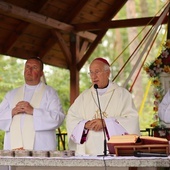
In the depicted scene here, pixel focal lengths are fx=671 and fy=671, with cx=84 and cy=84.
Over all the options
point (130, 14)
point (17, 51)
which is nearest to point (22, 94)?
point (17, 51)

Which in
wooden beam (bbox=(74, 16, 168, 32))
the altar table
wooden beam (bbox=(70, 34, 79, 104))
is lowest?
the altar table

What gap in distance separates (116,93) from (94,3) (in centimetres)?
626

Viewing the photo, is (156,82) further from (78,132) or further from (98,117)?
(78,132)

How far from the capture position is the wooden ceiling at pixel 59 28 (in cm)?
1205

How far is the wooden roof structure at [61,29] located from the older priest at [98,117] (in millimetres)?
4507

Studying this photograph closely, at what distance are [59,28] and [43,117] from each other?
18.1 ft

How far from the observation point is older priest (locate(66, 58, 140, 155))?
6.57 metres

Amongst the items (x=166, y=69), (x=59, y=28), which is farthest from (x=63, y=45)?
(x=166, y=69)

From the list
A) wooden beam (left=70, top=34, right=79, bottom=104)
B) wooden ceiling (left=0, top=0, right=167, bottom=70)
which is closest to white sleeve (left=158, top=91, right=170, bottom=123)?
wooden ceiling (left=0, top=0, right=167, bottom=70)

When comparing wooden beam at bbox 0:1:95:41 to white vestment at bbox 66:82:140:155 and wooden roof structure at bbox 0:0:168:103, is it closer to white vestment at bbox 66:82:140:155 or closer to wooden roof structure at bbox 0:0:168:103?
wooden roof structure at bbox 0:0:168:103

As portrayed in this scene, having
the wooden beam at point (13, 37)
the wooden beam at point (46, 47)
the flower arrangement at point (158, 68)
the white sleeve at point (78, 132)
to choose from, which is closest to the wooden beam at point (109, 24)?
the wooden beam at point (46, 47)

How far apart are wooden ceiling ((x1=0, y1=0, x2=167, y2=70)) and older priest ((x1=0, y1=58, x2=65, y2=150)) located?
3.96 m

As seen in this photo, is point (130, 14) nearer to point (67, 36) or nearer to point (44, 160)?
point (67, 36)

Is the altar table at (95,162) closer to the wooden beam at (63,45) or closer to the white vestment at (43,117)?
the white vestment at (43,117)
